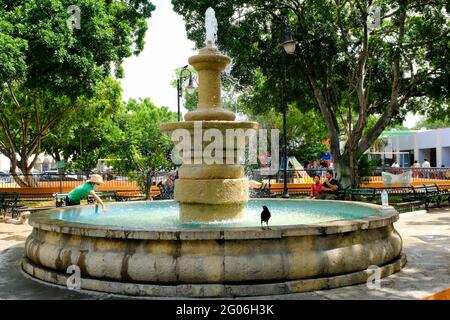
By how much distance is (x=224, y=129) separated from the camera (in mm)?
8133

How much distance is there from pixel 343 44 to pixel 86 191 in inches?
506

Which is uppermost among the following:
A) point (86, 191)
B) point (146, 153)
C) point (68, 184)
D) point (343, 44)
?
point (343, 44)

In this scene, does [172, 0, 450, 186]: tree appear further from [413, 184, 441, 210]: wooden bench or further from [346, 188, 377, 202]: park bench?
[413, 184, 441, 210]: wooden bench

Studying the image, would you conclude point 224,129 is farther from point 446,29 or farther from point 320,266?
point 446,29

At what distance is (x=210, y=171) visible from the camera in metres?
8.15

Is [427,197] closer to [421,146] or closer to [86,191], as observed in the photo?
[86,191]

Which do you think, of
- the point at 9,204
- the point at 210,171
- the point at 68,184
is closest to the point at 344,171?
the point at 210,171

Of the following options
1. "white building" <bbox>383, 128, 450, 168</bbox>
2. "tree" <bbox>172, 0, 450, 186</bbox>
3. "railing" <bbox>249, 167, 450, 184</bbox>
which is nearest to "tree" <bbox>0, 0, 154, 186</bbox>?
"tree" <bbox>172, 0, 450, 186</bbox>

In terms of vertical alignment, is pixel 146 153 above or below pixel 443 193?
above

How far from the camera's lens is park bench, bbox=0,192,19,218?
14.6 m

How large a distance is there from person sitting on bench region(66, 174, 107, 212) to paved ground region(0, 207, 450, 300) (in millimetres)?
1320

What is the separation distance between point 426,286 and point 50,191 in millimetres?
17928

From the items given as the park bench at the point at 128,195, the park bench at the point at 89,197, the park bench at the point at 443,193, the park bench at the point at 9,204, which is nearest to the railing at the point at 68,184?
the park bench at the point at 128,195
